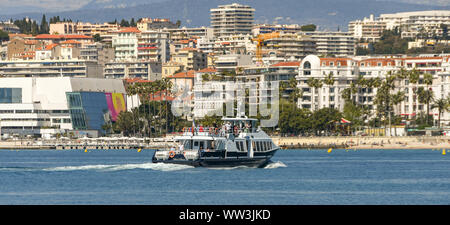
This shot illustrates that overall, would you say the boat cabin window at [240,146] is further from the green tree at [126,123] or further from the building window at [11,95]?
the building window at [11,95]

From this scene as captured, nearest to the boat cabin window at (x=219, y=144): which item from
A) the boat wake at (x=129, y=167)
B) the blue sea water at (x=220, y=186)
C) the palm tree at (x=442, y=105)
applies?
the blue sea water at (x=220, y=186)

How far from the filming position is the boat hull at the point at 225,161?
7044 centimetres

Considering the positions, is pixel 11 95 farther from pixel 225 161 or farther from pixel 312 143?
pixel 225 161

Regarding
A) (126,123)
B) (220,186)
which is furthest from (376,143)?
(220,186)

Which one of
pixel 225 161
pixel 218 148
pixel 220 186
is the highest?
pixel 218 148

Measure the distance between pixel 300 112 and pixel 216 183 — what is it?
107779mm

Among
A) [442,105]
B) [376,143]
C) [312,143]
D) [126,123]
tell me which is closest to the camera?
[376,143]

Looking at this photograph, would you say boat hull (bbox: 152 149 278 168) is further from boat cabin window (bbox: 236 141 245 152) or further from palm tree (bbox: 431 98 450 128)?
palm tree (bbox: 431 98 450 128)

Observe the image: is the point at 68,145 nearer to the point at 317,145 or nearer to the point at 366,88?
the point at 317,145

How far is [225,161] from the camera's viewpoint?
71.5 metres

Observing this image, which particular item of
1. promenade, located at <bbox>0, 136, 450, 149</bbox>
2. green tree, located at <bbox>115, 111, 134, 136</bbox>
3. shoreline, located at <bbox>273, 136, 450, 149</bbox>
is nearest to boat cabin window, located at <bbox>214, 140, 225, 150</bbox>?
promenade, located at <bbox>0, 136, 450, 149</bbox>

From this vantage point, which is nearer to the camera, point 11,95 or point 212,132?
point 212,132

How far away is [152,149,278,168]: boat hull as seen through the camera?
70438 mm

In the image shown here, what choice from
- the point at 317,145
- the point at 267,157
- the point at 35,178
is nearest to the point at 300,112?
the point at 317,145
